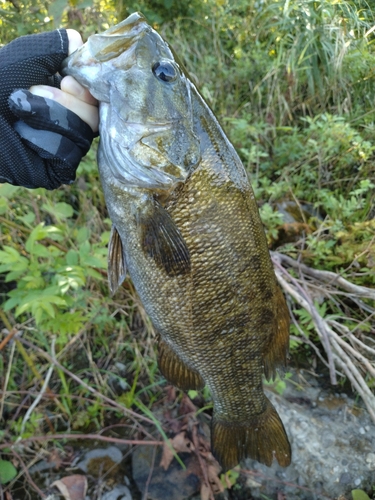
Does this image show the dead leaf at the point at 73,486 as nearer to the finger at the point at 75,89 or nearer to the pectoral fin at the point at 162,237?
the pectoral fin at the point at 162,237

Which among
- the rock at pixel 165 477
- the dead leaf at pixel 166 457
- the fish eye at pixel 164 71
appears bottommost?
the rock at pixel 165 477

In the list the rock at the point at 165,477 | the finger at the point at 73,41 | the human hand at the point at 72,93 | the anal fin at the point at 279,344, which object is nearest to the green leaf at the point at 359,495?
the rock at the point at 165,477

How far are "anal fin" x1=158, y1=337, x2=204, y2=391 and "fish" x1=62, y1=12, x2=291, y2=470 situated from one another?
0.09 metres

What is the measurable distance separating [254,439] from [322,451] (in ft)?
2.55

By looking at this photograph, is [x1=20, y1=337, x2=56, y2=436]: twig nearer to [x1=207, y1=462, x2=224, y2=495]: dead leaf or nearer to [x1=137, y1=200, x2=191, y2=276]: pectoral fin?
[x1=207, y1=462, x2=224, y2=495]: dead leaf

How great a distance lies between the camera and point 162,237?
1.25 m

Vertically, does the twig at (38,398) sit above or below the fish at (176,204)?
below

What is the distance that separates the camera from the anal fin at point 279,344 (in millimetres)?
1560

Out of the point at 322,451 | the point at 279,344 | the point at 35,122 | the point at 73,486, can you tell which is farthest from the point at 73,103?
the point at 322,451

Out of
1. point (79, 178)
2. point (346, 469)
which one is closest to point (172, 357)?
point (346, 469)

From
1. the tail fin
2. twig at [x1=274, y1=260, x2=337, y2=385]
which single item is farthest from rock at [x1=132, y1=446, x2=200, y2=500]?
twig at [x1=274, y1=260, x2=337, y2=385]

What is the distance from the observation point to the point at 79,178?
8.75 feet

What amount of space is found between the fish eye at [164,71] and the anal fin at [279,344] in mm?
995

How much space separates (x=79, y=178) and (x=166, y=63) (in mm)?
1621
